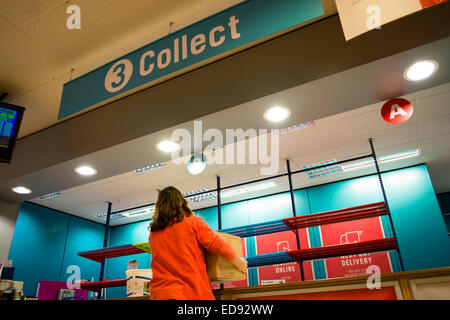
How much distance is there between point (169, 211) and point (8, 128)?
2.12m

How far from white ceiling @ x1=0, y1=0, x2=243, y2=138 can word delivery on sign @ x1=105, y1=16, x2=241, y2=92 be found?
0.48m

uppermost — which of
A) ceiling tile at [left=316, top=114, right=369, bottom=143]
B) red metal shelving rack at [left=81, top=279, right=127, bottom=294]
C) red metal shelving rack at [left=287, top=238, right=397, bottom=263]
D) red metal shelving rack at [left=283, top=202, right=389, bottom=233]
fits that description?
ceiling tile at [left=316, top=114, right=369, bottom=143]

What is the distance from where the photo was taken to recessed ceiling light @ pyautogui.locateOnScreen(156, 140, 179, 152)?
3.59m

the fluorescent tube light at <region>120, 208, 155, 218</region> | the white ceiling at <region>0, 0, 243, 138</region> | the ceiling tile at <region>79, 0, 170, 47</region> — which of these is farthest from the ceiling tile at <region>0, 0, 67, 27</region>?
the fluorescent tube light at <region>120, 208, 155, 218</region>

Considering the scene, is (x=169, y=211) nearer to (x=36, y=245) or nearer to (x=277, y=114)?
(x=277, y=114)

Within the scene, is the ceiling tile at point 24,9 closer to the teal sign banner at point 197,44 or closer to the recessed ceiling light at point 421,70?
the teal sign banner at point 197,44

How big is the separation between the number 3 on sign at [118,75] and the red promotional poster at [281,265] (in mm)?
4602

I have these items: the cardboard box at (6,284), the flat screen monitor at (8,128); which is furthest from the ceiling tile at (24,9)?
the cardboard box at (6,284)

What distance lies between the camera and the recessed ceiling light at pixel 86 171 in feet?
13.5

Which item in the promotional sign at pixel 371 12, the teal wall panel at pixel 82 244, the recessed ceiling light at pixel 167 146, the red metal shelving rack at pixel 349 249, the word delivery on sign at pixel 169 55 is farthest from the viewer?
the teal wall panel at pixel 82 244

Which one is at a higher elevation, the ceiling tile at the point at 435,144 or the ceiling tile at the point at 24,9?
the ceiling tile at the point at 24,9

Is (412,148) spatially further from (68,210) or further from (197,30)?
(68,210)

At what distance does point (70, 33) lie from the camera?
2.98 m

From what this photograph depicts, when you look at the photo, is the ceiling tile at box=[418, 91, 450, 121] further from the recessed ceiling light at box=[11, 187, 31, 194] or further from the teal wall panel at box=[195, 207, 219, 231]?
the recessed ceiling light at box=[11, 187, 31, 194]
